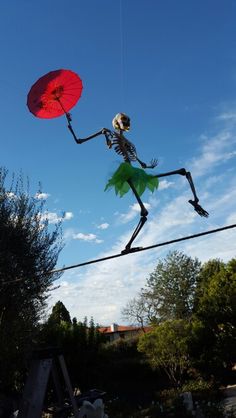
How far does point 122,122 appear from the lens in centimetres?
405

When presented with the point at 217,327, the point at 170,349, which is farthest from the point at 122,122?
the point at 170,349

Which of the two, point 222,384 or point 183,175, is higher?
point 183,175

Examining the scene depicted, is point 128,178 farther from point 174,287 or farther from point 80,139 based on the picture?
point 174,287

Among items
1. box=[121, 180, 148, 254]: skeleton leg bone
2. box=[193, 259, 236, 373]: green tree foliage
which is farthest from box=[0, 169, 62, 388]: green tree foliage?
box=[193, 259, 236, 373]: green tree foliage

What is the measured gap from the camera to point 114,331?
45.2 metres

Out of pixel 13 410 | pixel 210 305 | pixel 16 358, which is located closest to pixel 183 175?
pixel 13 410

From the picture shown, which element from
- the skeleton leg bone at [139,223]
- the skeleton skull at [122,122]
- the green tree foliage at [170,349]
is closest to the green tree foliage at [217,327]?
the green tree foliage at [170,349]

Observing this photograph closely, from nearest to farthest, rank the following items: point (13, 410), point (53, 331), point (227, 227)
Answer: point (227, 227) → point (13, 410) → point (53, 331)

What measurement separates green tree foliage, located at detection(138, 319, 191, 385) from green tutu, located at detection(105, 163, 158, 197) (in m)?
14.4

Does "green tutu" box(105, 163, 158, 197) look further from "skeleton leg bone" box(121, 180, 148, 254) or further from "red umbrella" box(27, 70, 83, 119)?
"red umbrella" box(27, 70, 83, 119)

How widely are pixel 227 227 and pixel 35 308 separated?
16.8 feet

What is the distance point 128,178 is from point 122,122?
62cm

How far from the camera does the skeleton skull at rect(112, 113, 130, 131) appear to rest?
405 cm

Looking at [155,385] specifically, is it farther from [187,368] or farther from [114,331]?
[114,331]
